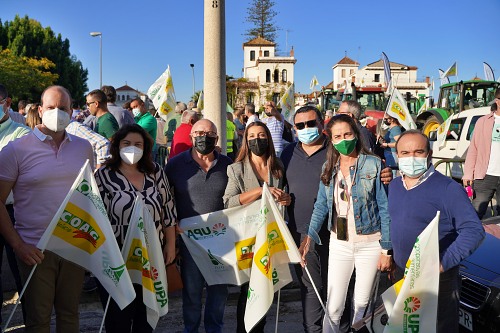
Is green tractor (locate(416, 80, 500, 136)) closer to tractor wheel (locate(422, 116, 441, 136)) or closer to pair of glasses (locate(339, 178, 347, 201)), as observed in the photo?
tractor wheel (locate(422, 116, 441, 136))

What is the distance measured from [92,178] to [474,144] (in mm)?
5079

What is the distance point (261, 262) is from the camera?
351 centimetres

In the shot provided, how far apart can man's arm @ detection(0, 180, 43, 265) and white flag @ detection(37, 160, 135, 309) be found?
14 centimetres

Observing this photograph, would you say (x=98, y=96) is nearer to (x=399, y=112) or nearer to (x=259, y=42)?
(x=399, y=112)

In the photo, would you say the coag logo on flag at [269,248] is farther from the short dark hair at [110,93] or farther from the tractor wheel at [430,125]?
the tractor wheel at [430,125]

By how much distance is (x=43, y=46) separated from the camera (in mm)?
50344

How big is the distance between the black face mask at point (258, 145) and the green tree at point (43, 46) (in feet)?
161

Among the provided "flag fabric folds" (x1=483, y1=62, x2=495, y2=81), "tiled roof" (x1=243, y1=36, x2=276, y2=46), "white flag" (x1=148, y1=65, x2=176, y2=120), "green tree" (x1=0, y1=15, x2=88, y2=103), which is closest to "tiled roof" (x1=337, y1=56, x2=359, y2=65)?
"tiled roof" (x1=243, y1=36, x2=276, y2=46)

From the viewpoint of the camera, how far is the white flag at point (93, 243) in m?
3.12

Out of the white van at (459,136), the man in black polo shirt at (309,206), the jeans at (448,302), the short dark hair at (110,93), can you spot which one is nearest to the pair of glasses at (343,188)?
the man in black polo shirt at (309,206)

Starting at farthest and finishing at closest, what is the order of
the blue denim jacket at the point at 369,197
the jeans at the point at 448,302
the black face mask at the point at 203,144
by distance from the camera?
the black face mask at the point at 203,144 < the blue denim jacket at the point at 369,197 < the jeans at the point at 448,302

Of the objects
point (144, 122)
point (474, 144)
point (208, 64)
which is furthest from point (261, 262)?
Result: point (144, 122)

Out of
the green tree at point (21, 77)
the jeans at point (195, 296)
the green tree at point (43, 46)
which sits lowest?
the jeans at point (195, 296)

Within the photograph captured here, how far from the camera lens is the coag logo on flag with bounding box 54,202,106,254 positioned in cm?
310
